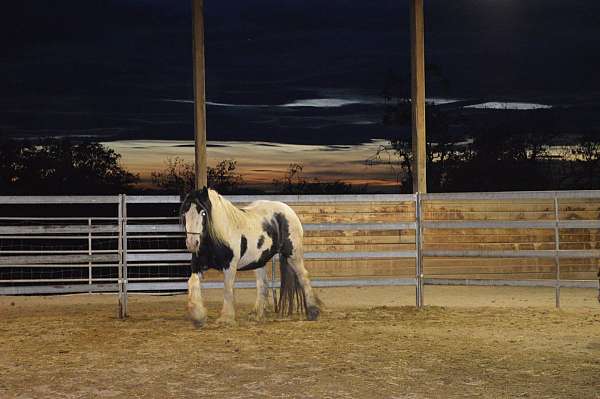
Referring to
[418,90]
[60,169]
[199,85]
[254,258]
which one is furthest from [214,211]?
[60,169]

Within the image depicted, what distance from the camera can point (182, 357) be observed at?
773cm

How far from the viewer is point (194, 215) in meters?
9.52

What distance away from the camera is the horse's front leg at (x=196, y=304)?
953 centimetres

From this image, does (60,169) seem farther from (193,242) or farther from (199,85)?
(193,242)

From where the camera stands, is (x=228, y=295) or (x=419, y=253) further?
(x=419, y=253)

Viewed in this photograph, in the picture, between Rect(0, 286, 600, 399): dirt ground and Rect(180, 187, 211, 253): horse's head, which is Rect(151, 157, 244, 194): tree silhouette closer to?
Rect(0, 286, 600, 399): dirt ground

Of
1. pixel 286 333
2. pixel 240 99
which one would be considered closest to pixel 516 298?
pixel 286 333

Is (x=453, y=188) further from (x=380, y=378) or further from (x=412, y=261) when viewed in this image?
(x=380, y=378)

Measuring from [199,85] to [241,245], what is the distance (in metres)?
3.54

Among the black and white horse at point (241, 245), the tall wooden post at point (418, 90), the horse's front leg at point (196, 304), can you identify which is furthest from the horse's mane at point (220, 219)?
the tall wooden post at point (418, 90)

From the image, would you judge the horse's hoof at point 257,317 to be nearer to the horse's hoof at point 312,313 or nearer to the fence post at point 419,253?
the horse's hoof at point 312,313

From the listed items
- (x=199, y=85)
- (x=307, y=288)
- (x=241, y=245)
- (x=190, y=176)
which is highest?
(x=199, y=85)

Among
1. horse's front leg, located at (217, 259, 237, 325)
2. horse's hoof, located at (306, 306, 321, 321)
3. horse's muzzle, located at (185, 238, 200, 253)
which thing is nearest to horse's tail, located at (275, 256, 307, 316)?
horse's hoof, located at (306, 306, 321, 321)

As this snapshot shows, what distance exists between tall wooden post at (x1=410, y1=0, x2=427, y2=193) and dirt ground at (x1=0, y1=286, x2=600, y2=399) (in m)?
2.29
